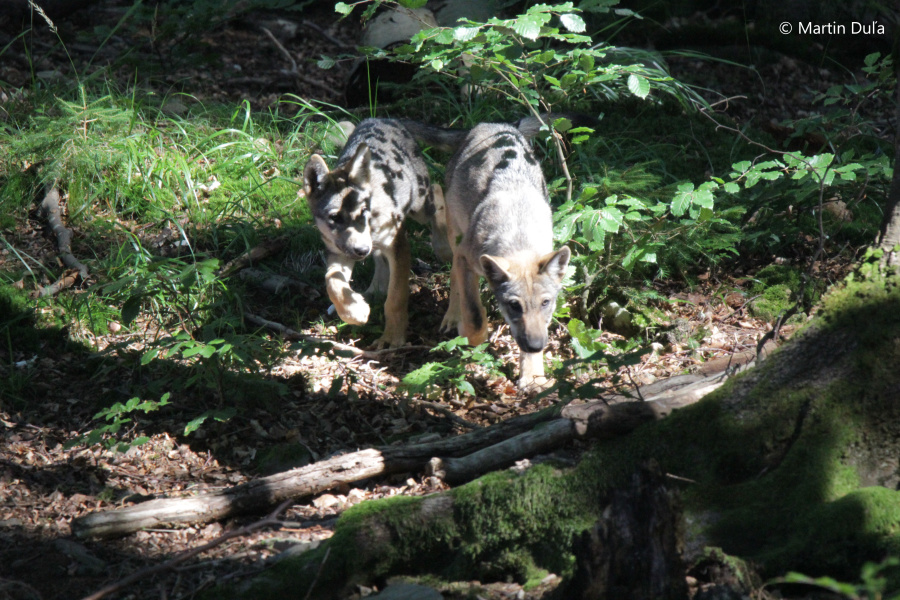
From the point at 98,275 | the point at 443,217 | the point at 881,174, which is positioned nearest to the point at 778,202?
the point at 881,174

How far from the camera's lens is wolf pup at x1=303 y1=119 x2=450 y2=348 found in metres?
6.20

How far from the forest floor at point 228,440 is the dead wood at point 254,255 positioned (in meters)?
0.96

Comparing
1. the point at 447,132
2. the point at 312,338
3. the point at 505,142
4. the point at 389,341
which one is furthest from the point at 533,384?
the point at 447,132

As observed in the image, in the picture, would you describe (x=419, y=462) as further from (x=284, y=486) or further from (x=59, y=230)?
(x=59, y=230)

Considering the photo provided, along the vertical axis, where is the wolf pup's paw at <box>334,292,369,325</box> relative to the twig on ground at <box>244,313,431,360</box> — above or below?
above

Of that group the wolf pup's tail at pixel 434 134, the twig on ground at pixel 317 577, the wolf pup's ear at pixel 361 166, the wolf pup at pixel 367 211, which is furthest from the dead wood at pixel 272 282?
the twig on ground at pixel 317 577

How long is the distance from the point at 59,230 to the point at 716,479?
20.6 ft

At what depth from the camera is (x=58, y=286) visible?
258 inches

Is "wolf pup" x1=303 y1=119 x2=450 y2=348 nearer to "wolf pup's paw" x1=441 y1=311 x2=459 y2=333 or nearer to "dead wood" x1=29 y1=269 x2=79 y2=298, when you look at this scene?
"wolf pup's paw" x1=441 y1=311 x2=459 y2=333

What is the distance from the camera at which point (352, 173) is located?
6324 mm

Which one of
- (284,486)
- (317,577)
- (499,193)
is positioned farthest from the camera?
(499,193)

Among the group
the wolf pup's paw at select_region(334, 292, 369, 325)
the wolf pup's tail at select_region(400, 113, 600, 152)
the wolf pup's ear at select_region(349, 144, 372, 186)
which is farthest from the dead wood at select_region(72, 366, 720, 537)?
the wolf pup's tail at select_region(400, 113, 600, 152)

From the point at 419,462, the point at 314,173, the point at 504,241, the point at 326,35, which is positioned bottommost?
the point at 419,462

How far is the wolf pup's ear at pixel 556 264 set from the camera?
5.56m
